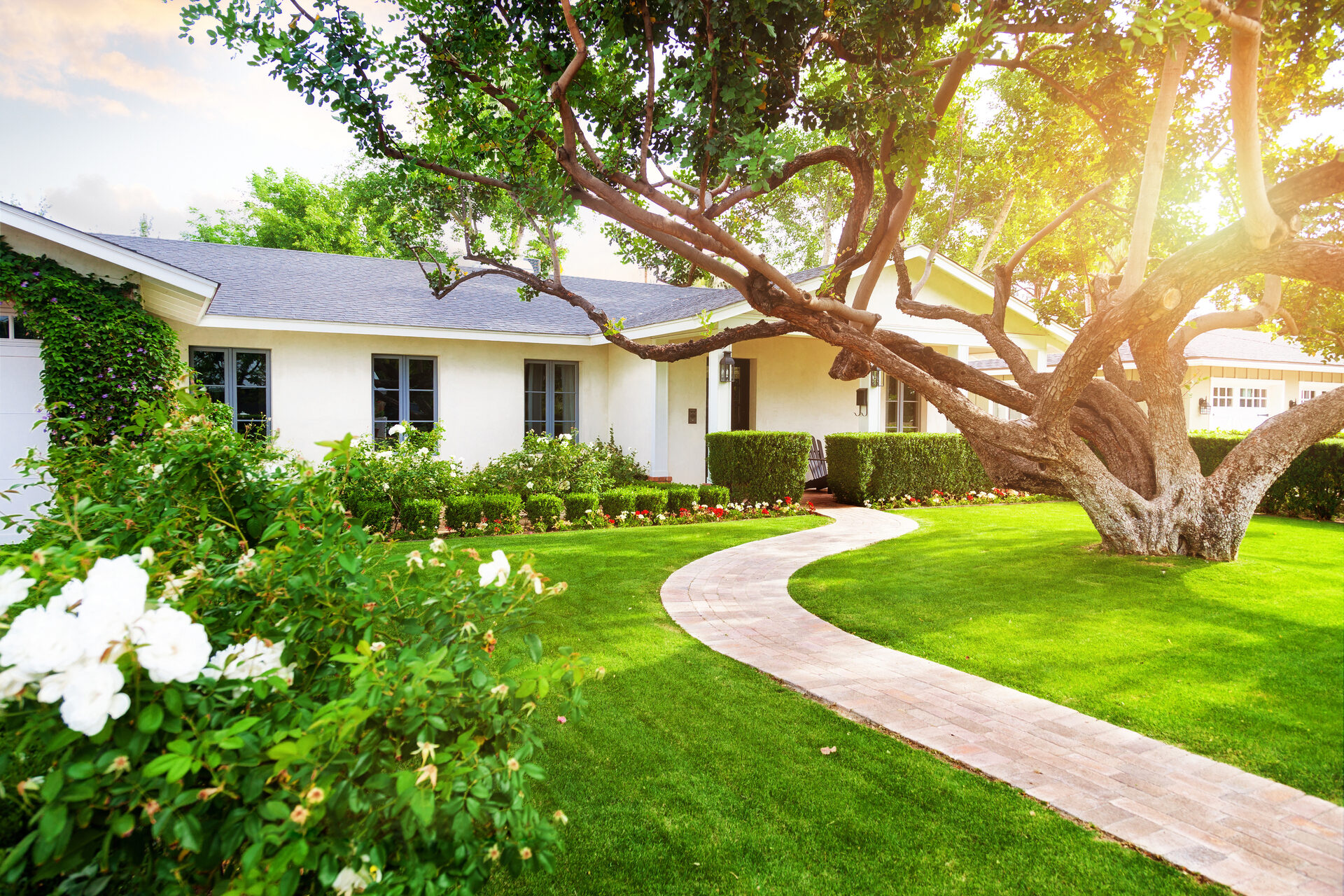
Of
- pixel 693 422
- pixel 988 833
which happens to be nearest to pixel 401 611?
pixel 988 833

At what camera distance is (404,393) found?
13156 mm

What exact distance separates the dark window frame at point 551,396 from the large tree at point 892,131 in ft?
18.5

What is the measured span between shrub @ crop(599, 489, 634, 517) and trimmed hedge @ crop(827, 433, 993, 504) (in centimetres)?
451

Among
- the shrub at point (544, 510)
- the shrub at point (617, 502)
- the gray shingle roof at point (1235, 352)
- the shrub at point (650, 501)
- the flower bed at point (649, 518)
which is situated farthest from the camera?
the gray shingle roof at point (1235, 352)

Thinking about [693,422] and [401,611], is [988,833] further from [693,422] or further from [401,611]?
[693,422]

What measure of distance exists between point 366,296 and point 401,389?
2.13 metres

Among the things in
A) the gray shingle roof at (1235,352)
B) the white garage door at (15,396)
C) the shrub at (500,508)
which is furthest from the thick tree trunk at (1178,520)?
the white garage door at (15,396)

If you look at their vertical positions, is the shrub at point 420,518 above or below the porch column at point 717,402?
below

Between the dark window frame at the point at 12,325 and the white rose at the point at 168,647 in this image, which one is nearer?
the white rose at the point at 168,647

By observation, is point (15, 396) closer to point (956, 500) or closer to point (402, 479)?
point (402, 479)

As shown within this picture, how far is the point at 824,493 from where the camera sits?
50.6 ft

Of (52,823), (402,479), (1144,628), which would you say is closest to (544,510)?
(402,479)

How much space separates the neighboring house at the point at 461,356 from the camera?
10180 mm

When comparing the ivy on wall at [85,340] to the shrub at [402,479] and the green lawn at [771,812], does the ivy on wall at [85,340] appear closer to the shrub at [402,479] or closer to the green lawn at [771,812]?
the shrub at [402,479]
